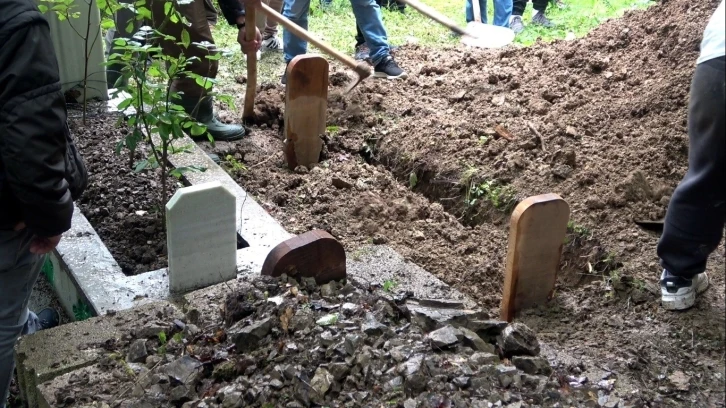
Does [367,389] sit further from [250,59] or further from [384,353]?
[250,59]

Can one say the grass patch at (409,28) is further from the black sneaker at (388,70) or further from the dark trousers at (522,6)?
the black sneaker at (388,70)

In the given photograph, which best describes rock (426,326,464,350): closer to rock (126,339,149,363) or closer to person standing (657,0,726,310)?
person standing (657,0,726,310)

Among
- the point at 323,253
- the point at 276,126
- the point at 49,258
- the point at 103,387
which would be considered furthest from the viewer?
the point at 276,126

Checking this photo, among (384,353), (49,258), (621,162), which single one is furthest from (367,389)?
(621,162)

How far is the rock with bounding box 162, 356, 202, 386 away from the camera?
8.14ft

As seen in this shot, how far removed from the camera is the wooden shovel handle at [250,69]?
4.93 meters

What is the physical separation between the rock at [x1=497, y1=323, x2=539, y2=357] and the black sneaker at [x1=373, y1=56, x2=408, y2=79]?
3.89m

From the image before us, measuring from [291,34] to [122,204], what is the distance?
2655 mm

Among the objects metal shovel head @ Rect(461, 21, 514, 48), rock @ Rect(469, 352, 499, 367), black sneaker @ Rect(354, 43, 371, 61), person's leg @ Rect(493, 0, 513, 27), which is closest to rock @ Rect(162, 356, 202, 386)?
rock @ Rect(469, 352, 499, 367)

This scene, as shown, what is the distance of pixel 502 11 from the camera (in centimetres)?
790

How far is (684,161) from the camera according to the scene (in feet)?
12.9

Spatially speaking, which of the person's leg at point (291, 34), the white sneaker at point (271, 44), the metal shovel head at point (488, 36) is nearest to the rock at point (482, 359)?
the person's leg at point (291, 34)

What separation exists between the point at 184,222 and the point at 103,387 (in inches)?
30.2

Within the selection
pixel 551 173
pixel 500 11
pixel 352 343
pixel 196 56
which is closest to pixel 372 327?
pixel 352 343
